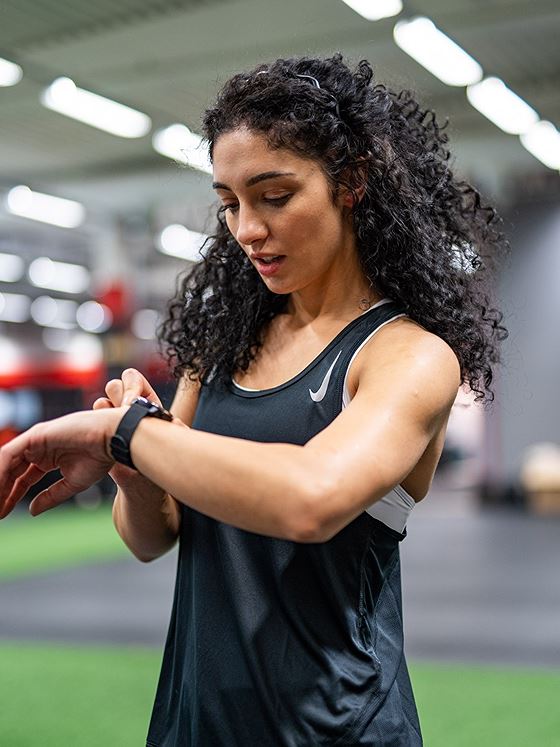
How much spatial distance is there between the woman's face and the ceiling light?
1452cm

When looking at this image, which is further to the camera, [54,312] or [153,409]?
[54,312]

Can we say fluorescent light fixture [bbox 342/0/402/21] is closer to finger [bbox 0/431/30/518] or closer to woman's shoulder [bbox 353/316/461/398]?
woman's shoulder [bbox 353/316/461/398]

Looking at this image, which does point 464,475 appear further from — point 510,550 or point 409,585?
point 409,585

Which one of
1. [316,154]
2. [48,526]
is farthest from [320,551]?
[48,526]

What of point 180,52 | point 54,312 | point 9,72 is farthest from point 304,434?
point 54,312

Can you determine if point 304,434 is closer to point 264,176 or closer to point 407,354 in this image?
point 407,354

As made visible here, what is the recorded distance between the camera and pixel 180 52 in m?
7.45

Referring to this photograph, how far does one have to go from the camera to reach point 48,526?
38.9 ft

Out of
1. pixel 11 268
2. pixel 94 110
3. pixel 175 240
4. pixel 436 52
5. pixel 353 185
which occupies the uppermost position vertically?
pixel 436 52

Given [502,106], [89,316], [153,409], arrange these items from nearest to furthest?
1. [153,409]
2. [502,106]
3. [89,316]

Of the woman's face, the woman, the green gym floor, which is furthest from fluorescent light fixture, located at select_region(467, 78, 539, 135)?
the woman's face

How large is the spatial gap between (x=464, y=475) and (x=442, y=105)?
12134 mm

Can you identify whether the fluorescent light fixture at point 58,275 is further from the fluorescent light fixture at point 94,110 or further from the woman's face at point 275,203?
the woman's face at point 275,203

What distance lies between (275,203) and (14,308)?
16.4 metres
